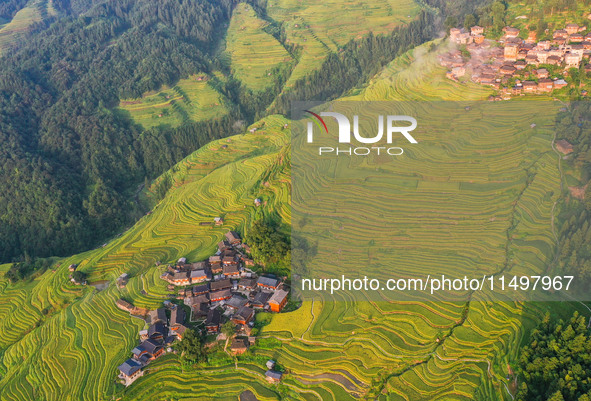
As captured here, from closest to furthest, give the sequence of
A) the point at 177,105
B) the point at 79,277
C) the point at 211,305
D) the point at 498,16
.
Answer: the point at 211,305 → the point at 79,277 → the point at 498,16 → the point at 177,105

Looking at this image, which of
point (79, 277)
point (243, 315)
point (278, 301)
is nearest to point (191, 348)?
point (243, 315)

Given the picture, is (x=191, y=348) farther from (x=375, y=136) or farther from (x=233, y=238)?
(x=375, y=136)

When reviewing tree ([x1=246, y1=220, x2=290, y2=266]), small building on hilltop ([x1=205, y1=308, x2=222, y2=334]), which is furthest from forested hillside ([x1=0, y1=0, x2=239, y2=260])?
small building on hilltop ([x1=205, y1=308, x2=222, y2=334])

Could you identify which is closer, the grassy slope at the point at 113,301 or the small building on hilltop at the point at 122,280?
the grassy slope at the point at 113,301

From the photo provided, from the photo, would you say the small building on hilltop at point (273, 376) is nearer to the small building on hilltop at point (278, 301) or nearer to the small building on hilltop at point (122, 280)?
the small building on hilltop at point (278, 301)

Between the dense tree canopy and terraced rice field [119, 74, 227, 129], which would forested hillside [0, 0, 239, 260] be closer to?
terraced rice field [119, 74, 227, 129]

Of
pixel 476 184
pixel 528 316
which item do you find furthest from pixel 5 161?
pixel 528 316

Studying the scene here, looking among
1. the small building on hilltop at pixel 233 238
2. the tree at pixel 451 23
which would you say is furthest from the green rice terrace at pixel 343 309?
the tree at pixel 451 23
